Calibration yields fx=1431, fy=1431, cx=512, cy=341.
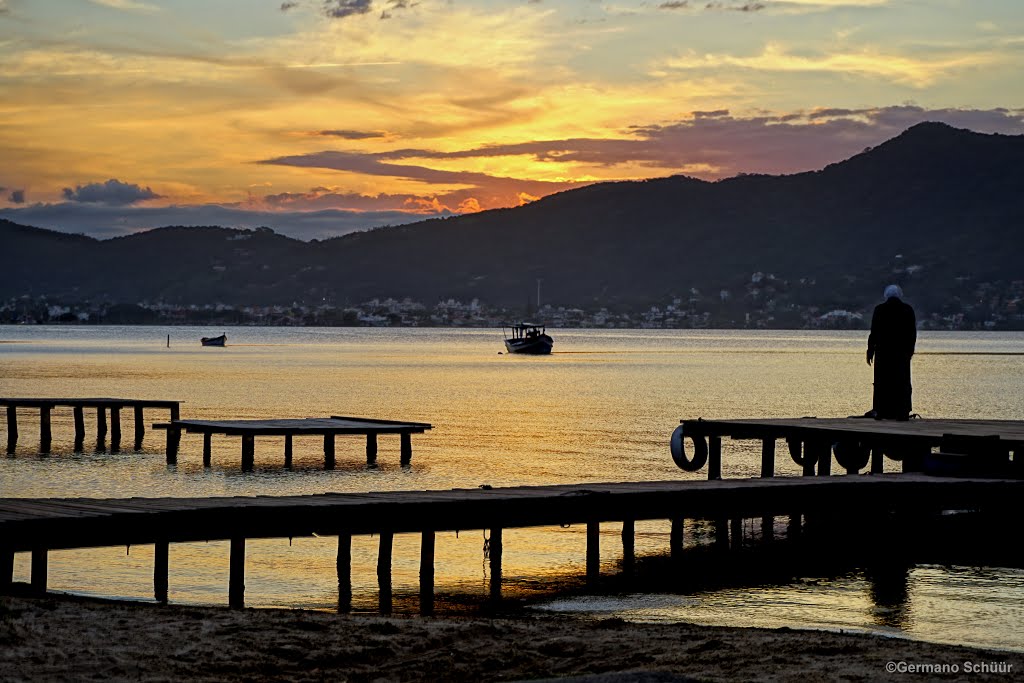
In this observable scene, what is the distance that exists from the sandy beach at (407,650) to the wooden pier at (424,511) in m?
1.79

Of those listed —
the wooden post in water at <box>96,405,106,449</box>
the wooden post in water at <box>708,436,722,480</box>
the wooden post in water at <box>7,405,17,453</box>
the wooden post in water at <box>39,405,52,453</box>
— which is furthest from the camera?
the wooden post in water at <box>96,405,106,449</box>

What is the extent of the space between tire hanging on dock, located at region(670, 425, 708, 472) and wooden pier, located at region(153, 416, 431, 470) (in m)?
12.2

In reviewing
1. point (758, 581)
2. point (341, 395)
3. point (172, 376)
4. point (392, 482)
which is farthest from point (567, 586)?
point (172, 376)

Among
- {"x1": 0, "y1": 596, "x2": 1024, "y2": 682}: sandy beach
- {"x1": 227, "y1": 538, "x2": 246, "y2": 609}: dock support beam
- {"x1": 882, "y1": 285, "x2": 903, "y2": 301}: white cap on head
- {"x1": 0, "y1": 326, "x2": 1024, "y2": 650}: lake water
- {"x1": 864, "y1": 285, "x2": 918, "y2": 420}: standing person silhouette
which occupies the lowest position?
{"x1": 0, "y1": 326, "x2": 1024, "y2": 650}: lake water

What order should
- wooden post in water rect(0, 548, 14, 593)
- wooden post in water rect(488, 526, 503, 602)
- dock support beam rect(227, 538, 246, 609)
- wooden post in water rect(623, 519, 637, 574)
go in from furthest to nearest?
wooden post in water rect(623, 519, 637, 574) → wooden post in water rect(488, 526, 503, 602) → dock support beam rect(227, 538, 246, 609) → wooden post in water rect(0, 548, 14, 593)

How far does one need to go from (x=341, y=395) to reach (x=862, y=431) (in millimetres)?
62004

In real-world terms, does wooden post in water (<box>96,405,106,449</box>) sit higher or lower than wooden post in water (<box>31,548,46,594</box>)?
lower

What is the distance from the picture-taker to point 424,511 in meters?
18.2

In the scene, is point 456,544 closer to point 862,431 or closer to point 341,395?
point 862,431

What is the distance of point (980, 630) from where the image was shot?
17656mm

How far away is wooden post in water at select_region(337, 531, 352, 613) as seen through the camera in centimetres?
1891

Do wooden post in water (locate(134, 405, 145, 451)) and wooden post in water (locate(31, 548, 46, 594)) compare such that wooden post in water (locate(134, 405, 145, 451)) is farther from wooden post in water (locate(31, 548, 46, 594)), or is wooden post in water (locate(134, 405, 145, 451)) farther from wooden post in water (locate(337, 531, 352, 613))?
wooden post in water (locate(31, 548, 46, 594))

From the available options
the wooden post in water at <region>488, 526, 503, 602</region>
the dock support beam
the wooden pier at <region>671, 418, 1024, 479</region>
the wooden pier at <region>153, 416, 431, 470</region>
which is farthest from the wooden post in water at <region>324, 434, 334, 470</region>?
the dock support beam

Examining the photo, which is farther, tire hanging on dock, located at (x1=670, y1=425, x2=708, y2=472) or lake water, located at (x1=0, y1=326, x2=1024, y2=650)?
tire hanging on dock, located at (x1=670, y1=425, x2=708, y2=472)
